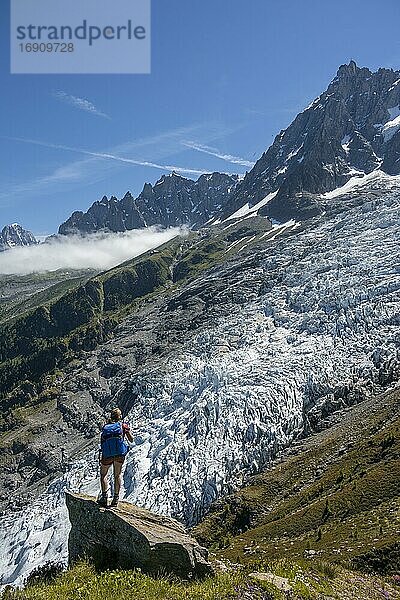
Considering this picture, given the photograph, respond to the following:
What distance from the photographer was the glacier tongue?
64.8 metres

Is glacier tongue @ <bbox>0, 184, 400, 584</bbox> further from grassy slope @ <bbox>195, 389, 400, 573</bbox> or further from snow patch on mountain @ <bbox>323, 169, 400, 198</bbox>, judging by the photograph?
snow patch on mountain @ <bbox>323, 169, 400, 198</bbox>

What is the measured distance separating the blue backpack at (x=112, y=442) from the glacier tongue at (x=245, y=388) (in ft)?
160

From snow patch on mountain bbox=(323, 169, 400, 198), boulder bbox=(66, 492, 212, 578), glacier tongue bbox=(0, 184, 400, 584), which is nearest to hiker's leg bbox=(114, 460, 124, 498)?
boulder bbox=(66, 492, 212, 578)

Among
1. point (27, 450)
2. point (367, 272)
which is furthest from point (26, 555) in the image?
point (367, 272)

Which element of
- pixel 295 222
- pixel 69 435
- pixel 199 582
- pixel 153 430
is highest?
pixel 295 222

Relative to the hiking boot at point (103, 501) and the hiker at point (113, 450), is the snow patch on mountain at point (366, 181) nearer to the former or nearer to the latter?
the hiker at point (113, 450)

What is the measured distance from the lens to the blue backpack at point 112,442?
1630cm

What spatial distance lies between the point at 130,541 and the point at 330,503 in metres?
→ 31.7

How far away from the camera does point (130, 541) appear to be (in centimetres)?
1478

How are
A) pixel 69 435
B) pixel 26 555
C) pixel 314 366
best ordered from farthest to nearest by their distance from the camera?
1. pixel 69 435
2. pixel 314 366
3. pixel 26 555

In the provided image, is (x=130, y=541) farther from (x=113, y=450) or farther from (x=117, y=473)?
(x=113, y=450)

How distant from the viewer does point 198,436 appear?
69438 millimetres

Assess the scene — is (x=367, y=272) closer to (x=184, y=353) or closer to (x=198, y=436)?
(x=184, y=353)

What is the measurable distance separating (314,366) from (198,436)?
849 inches
